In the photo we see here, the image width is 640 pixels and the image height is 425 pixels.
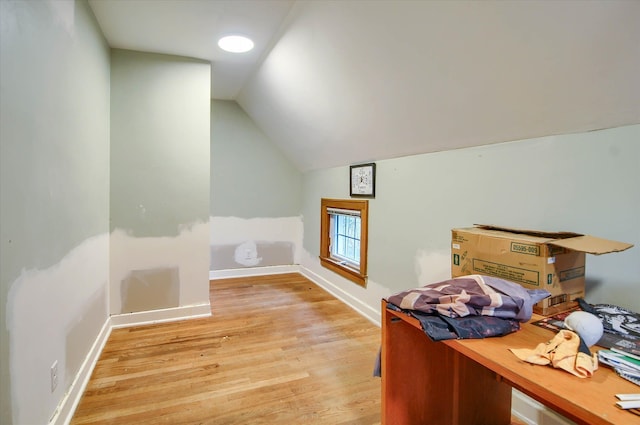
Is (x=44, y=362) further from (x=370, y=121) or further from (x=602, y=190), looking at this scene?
(x=602, y=190)

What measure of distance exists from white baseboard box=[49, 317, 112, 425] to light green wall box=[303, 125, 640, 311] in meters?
2.13

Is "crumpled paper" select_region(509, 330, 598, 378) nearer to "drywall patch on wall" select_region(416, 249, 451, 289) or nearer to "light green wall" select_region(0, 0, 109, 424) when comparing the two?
"drywall patch on wall" select_region(416, 249, 451, 289)

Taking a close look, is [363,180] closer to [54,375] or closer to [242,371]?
[242,371]

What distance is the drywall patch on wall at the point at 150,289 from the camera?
9.20ft

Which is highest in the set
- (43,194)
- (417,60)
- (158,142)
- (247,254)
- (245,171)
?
(417,60)

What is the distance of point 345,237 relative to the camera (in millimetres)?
3848

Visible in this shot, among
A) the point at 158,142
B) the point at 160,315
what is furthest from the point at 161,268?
the point at 158,142

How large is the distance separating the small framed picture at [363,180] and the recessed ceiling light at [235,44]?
141 centimetres

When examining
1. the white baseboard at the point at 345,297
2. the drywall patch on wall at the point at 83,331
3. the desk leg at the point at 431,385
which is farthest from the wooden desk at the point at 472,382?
the drywall patch on wall at the point at 83,331

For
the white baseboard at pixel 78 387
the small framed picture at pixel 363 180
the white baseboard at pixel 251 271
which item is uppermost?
the small framed picture at pixel 363 180

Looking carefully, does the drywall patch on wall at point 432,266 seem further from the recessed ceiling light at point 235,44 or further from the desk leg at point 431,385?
the recessed ceiling light at point 235,44

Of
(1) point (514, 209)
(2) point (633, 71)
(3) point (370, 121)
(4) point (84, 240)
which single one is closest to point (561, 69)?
(2) point (633, 71)

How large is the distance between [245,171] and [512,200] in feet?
10.9

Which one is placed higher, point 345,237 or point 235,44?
point 235,44
